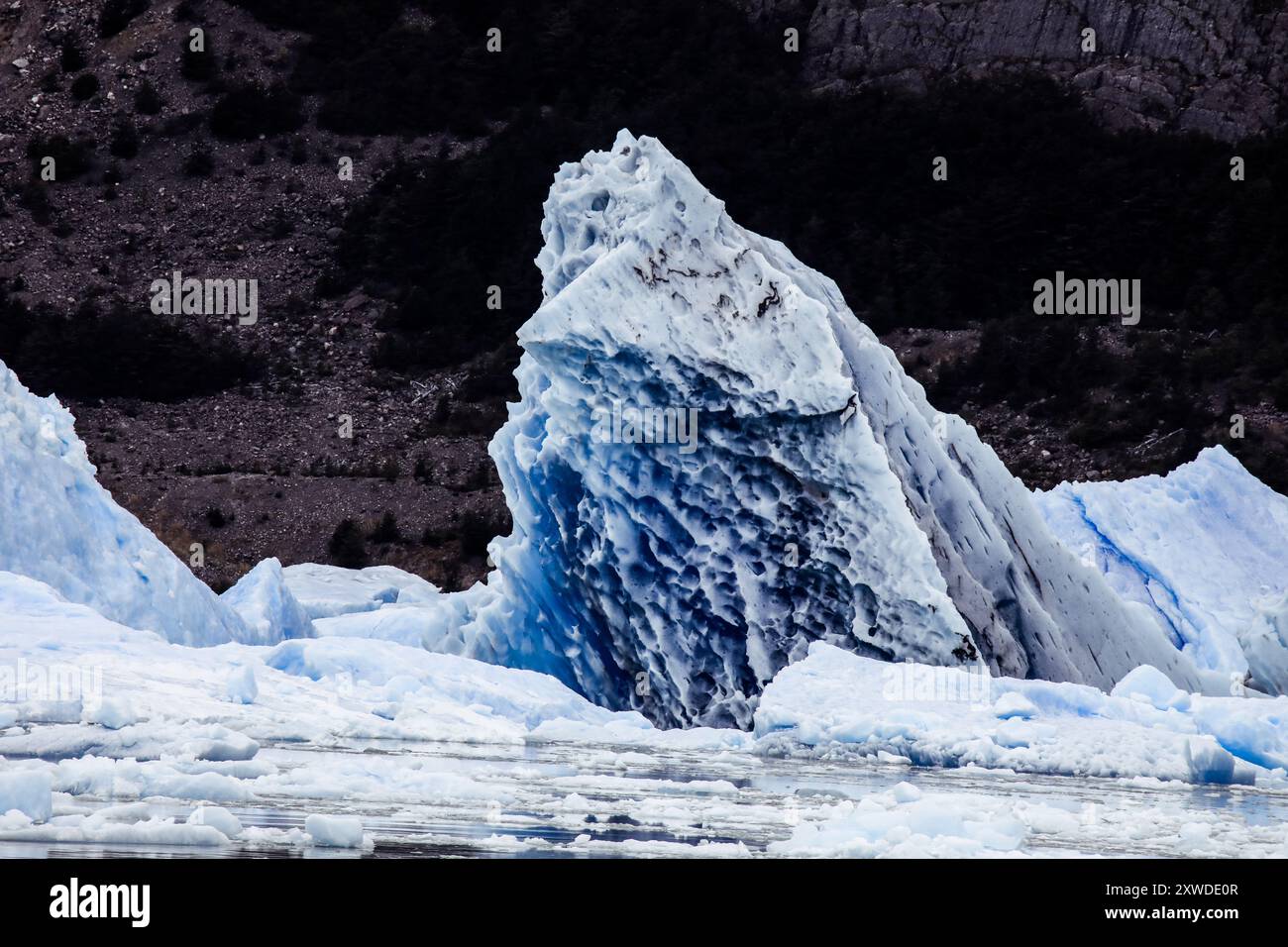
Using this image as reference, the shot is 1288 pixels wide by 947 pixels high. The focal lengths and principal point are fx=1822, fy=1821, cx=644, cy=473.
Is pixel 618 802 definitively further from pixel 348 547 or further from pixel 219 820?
pixel 348 547

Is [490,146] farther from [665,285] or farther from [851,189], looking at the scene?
[665,285]

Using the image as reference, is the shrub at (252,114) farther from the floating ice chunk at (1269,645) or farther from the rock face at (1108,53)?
the floating ice chunk at (1269,645)

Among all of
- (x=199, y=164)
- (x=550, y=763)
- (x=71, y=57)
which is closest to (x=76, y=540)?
(x=550, y=763)

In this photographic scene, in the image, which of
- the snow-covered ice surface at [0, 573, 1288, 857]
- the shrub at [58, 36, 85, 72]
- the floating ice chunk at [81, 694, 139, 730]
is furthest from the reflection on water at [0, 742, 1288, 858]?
the shrub at [58, 36, 85, 72]

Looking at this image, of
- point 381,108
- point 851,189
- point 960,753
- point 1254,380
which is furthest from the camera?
point 381,108

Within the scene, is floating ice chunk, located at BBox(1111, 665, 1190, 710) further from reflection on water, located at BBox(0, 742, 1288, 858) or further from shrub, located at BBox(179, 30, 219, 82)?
shrub, located at BBox(179, 30, 219, 82)

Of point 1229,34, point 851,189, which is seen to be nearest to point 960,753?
point 851,189

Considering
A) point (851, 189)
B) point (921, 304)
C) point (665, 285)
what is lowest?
point (665, 285)
